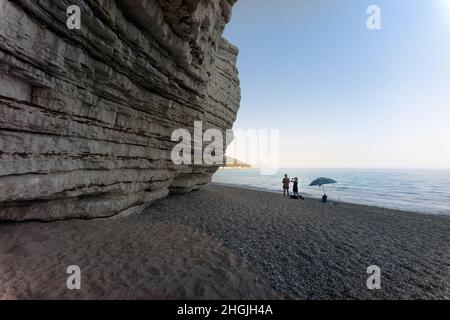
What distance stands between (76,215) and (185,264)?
196 inches

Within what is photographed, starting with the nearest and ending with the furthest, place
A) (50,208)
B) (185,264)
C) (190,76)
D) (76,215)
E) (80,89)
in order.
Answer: (185,264), (80,89), (50,208), (76,215), (190,76)

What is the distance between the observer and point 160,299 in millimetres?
4516

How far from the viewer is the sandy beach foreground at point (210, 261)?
4.82 m

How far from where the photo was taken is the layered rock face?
509 cm

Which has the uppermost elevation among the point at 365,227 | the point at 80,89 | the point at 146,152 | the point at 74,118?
the point at 80,89

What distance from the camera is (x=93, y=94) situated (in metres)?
7.17

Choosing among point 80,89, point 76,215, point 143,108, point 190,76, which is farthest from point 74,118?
point 190,76

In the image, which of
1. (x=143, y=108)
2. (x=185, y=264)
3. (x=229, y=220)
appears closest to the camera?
(x=185, y=264)

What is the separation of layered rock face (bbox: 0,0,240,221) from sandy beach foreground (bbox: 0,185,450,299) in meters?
1.31

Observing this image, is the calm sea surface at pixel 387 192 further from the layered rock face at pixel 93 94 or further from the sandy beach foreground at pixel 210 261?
the layered rock face at pixel 93 94

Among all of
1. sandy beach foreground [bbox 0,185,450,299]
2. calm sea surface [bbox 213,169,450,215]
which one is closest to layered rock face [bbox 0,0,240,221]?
sandy beach foreground [bbox 0,185,450,299]

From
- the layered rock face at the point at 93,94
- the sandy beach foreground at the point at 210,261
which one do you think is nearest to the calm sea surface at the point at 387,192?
the sandy beach foreground at the point at 210,261

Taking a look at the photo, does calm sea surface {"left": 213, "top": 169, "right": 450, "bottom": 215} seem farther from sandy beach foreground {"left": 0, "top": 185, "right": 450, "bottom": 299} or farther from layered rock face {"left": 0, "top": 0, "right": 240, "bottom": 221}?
layered rock face {"left": 0, "top": 0, "right": 240, "bottom": 221}
